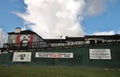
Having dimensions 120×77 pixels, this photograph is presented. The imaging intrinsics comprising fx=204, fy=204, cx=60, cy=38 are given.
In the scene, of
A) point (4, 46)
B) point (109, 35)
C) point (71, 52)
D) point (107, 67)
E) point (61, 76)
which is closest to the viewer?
point (61, 76)

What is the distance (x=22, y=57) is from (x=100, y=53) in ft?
53.1

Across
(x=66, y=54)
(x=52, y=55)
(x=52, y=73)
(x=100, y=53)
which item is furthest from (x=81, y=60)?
(x=52, y=73)

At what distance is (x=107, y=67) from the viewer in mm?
36875

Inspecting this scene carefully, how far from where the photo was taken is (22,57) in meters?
42.8

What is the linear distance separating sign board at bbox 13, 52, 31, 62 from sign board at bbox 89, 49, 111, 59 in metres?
12.9

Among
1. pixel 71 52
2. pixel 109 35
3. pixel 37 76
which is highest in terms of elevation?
pixel 109 35

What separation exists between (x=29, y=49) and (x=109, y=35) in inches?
1095

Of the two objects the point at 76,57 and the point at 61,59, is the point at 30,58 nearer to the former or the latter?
the point at 61,59

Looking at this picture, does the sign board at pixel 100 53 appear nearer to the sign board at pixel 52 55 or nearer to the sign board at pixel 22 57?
the sign board at pixel 52 55

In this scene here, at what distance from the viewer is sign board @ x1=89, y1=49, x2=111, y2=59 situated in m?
37.4

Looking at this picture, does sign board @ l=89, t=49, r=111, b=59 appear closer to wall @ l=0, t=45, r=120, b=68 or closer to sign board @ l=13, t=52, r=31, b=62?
wall @ l=0, t=45, r=120, b=68

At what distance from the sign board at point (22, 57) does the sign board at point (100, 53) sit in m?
12.9

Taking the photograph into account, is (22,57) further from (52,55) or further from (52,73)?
(52,73)

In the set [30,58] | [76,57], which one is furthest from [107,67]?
[30,58]
